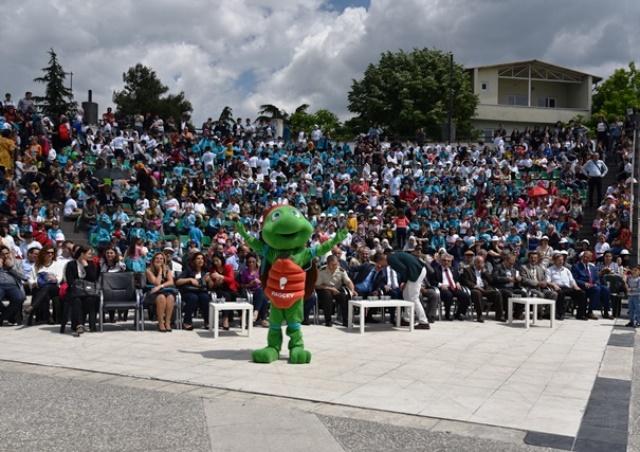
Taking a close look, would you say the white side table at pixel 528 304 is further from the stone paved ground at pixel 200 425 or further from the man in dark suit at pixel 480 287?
the stone paved ground at pixel 200 425

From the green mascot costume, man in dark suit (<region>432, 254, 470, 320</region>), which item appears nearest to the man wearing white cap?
man in dark suit (<region>432, 254, 470, 320</region>)

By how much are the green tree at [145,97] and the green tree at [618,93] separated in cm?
3066

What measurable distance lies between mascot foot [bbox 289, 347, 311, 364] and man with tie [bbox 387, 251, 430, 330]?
3860mm

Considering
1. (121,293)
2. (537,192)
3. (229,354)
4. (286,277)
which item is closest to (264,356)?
(229,354)

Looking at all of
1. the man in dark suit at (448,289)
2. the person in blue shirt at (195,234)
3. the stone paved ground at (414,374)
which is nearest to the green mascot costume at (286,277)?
the stone paved ground at (414,374)

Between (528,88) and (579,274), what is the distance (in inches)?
1595

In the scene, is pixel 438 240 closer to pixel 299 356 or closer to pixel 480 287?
pixel 480 287

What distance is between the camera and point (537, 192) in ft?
67.8

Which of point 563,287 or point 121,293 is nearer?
point 121,293

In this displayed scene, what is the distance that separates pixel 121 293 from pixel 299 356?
13.4ft

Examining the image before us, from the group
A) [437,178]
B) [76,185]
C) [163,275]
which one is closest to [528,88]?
[437,178]

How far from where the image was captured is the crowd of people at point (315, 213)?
11.7 meters

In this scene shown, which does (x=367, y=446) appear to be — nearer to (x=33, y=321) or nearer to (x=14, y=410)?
(x=14, y=410)

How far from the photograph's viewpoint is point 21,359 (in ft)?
27.2
